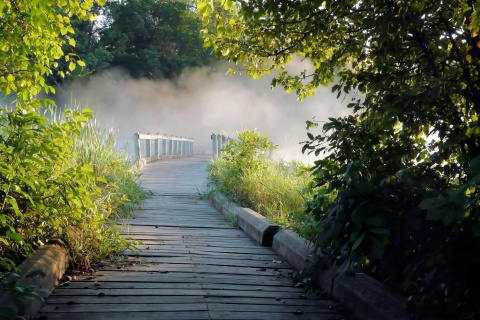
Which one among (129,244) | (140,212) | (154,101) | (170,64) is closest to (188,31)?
(170,64)

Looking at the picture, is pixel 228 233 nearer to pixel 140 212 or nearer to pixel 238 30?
Result: pixel 140 212

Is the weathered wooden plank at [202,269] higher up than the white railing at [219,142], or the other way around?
the white railing at [219,142]

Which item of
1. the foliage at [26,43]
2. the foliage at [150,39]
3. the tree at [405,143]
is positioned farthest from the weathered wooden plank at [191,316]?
the foliage at [150,39]

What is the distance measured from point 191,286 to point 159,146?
18498 millimetres

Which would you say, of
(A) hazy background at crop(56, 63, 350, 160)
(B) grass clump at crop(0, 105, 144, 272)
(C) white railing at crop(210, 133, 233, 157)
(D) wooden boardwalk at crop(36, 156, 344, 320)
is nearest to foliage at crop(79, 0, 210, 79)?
(A) hazy background at crop(56, 63, 350, 160)

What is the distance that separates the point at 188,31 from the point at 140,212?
41.4 meters

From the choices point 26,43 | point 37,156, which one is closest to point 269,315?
point 37,156

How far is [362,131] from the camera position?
3.29m

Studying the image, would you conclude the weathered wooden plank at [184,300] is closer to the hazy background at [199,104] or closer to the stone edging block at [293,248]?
the stone edging block at [293,248]

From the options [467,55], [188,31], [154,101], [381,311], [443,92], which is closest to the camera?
[443,92]

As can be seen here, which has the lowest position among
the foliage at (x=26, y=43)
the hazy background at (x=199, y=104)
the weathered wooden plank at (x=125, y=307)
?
the weathered wooden plank at (x=125, y=307)

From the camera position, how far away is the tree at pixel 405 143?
8.61 ft

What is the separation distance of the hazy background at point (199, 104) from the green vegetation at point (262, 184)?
36.5 metres

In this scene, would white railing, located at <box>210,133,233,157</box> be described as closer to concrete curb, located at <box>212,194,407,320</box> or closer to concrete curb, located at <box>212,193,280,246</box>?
concrete curb, located at <box>212,193,280,246</box>
